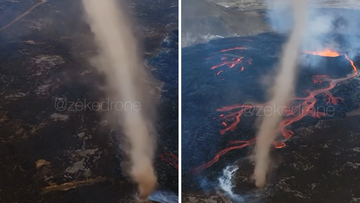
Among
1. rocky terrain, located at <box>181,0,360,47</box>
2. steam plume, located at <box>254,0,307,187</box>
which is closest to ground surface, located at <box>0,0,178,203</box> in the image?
rocky terrain, located at <box>181,0,360,47</box>

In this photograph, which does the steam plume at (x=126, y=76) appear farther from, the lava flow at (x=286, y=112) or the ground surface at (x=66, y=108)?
the lava flow at (x=286, y=112)

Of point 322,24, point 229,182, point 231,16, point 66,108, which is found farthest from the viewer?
point 231,16

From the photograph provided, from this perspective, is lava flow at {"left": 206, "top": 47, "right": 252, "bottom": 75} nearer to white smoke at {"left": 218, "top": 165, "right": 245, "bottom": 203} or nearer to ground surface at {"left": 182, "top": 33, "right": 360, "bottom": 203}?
ground surface at {"left": 182, "top": 33, "right": 360, "bottom": 203}

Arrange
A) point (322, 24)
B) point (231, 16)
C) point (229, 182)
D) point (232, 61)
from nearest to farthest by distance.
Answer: point (229, 182) → point (232, 61) → point (322, 24) → point (231, 16)

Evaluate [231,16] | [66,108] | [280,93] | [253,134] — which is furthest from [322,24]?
[66,108]

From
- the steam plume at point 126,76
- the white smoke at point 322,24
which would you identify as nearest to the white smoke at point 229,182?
the steam plume at point 126,76

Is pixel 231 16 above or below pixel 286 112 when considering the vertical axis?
above

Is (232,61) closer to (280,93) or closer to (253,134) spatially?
(280,93)
